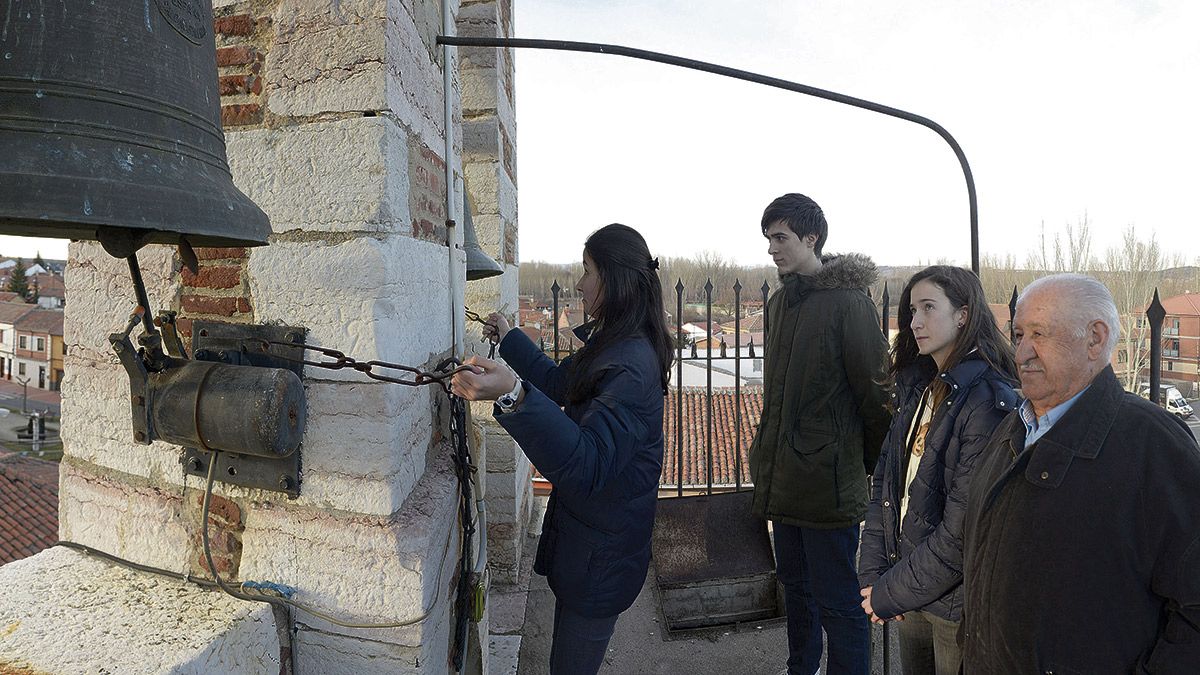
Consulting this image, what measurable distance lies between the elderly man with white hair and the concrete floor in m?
1.76

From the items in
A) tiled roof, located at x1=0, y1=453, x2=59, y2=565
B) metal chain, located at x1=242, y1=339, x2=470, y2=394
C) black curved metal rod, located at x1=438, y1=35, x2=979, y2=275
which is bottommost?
tiled roof, located at x1=0, y1=453, x2=59, y2=565

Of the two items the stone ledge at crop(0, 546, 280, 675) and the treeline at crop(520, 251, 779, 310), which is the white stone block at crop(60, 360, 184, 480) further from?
the treeline at crop(520, 251, 779, 310)

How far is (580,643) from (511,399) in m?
0.96

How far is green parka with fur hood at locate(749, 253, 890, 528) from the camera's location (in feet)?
8.89

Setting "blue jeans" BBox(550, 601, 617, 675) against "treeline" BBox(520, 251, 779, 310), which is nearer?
"blue jeans" BBox(550, 601, 617, 675)

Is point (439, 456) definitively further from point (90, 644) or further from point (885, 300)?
point (885, 300)

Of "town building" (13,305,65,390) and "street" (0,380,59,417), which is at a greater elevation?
"town building" (13,305,65,390)

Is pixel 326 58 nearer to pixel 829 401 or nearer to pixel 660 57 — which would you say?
pixel 660 57

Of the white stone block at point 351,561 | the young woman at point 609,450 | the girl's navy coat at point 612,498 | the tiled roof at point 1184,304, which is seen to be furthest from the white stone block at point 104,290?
the tiled roof at point 1184,304

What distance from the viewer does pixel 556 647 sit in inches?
83.3

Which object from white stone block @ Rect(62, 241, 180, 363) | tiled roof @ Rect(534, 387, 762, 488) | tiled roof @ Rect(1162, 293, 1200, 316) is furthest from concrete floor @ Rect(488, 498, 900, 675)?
tiled roof @ Rect(1162, 293, 1200, 316)

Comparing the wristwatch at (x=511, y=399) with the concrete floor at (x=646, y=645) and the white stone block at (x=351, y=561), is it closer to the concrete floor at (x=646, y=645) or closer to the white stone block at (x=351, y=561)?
the white stone block at (x=351, y=561)

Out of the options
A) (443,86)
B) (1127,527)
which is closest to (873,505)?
(1127,527)

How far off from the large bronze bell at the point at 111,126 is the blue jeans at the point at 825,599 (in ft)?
8.13
